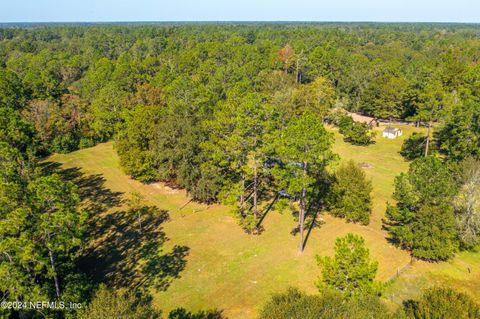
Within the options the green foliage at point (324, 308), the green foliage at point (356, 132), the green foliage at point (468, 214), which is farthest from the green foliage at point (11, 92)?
the green foliage at point (468, 214)

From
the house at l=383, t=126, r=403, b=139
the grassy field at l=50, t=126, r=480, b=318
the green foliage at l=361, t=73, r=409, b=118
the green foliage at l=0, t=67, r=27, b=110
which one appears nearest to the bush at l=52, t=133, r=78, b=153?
the green foliage at l=0, t=67, r=27, b=110

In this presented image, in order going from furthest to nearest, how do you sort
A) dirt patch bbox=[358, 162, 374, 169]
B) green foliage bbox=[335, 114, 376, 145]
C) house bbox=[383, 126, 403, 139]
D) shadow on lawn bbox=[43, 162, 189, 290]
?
house bbox=[383, 126, 403, 139], green foliage bbox=[335, 114, 376, 145], dirt patch bbox=[358, 162, 374, 169], shadow on lawn bbox=[43, 162, 189, 290]

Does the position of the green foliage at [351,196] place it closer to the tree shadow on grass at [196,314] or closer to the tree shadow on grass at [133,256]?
A: the tree shadow on grass at [133,256]

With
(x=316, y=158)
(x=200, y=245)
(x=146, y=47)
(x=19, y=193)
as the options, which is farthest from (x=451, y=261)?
(x=146, y=47)

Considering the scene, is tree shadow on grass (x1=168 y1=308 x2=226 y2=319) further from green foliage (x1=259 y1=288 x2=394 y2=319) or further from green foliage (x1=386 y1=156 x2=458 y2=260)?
green foliage (x1=386 y1=156 x2=458 y2=260)

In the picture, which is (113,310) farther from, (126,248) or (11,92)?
(11,92)

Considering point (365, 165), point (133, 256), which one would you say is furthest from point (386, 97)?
point (133, 256)
